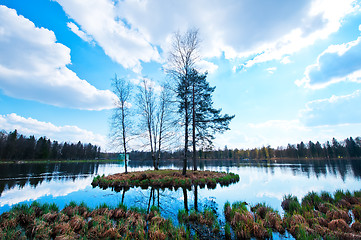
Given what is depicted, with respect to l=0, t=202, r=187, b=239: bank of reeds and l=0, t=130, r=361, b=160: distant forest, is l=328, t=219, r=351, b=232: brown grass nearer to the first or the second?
l=0, t=202, r=187, b=239: bank of reeds

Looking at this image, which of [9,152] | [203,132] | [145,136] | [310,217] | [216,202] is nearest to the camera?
[310,217]

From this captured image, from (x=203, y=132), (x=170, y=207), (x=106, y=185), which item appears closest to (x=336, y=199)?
(x=170, y=207)

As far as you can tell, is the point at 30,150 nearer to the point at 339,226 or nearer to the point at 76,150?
the point at 76,150

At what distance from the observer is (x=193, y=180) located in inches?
562

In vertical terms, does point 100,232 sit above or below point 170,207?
above

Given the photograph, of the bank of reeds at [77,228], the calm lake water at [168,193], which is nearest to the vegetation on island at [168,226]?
the bank of reeds at [77,228]

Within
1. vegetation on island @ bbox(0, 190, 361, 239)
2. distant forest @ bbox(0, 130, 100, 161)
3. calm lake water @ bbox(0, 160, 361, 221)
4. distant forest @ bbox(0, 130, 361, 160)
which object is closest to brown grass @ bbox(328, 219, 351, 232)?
vegetation on island @ bbox(0, 190, 361, 239)

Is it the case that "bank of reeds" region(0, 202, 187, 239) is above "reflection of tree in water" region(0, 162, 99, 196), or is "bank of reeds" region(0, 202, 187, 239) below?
above

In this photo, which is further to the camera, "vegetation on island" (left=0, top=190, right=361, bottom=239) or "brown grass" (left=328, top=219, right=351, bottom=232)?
"brown grass" (left=328, top=219, right=351, bottom=232)

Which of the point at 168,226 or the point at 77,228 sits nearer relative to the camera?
the point at 77,228

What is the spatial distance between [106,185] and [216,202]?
10.5 m

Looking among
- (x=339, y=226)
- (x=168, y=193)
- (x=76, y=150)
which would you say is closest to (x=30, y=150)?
(x=76, y=150)

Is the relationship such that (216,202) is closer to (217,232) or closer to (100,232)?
(217,232)

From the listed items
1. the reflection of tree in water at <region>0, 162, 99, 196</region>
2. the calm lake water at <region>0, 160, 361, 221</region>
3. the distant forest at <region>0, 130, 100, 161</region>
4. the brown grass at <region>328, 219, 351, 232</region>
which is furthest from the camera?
the distant forest at <region>0, 130, 100, 161</region>
